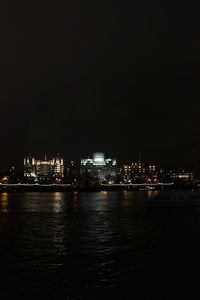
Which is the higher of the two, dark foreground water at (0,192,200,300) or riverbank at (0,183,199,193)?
riverbank at (0,183,199,193)

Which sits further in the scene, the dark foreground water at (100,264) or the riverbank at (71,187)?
the riverbank at (71,187)

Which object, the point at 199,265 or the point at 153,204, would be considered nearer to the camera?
the point at 199,265

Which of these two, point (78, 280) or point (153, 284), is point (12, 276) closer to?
point (78, 280)

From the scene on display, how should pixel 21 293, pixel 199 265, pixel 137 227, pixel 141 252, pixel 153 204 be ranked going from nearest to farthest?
pixel 21 293 < pixel 199 265 < pixel 141 252 < pixel 137 227 < pixel 153 204

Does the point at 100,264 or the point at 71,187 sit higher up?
the point at 71,187

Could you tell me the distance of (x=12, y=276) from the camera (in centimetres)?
1362

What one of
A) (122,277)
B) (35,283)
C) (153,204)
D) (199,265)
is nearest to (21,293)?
(35,283)

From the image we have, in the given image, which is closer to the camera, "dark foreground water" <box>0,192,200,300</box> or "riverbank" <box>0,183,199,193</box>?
"dark foreground water" <box>0,192,200,300</box>

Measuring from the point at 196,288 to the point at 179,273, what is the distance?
73.2 inches

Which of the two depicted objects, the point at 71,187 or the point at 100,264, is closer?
the point at 100,264

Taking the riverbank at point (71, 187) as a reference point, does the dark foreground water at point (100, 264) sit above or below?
below

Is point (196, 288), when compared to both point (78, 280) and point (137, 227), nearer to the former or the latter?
point (78, 280)

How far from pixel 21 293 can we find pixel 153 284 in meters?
3.65

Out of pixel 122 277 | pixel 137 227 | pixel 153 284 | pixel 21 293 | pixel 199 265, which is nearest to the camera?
pixel 21 293
